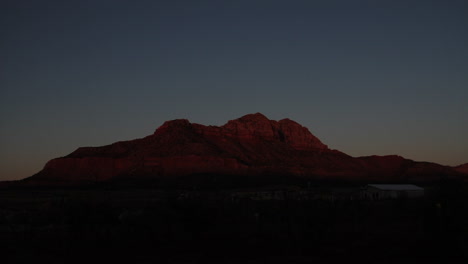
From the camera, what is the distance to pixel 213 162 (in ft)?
384

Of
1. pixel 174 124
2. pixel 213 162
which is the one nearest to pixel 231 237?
pixel 213 162

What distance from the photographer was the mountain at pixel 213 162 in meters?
113

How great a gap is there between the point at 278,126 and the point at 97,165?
78990 millimetres

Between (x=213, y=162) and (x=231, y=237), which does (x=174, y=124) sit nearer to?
(x=213, y=162)

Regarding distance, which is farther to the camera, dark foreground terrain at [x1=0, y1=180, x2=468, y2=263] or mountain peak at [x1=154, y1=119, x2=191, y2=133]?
mountain peak at [x1=154, y1=119, x2=191, y2=133]

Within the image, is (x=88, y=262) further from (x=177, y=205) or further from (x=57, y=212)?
(x=57, y=212)

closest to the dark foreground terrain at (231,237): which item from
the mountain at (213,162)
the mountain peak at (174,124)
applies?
the mountain at (213,162)

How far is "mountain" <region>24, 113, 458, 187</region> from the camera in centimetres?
11319

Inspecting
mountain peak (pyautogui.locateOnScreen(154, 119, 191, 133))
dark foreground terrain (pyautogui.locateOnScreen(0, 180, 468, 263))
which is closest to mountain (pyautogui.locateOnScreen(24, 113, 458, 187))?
mountain peak (pyautogui.locateOnScreen(154, 119, 191, 133))

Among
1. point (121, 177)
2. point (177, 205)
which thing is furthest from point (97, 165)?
point (177, 205)

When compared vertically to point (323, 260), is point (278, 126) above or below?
above

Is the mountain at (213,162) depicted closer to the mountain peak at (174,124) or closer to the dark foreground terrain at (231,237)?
the mountain peak at (174,124)

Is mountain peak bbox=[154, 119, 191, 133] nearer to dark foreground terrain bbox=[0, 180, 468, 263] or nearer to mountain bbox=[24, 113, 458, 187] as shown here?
mountain bbox=[24, 113, 458, 187]

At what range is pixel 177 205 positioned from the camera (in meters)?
31.1
